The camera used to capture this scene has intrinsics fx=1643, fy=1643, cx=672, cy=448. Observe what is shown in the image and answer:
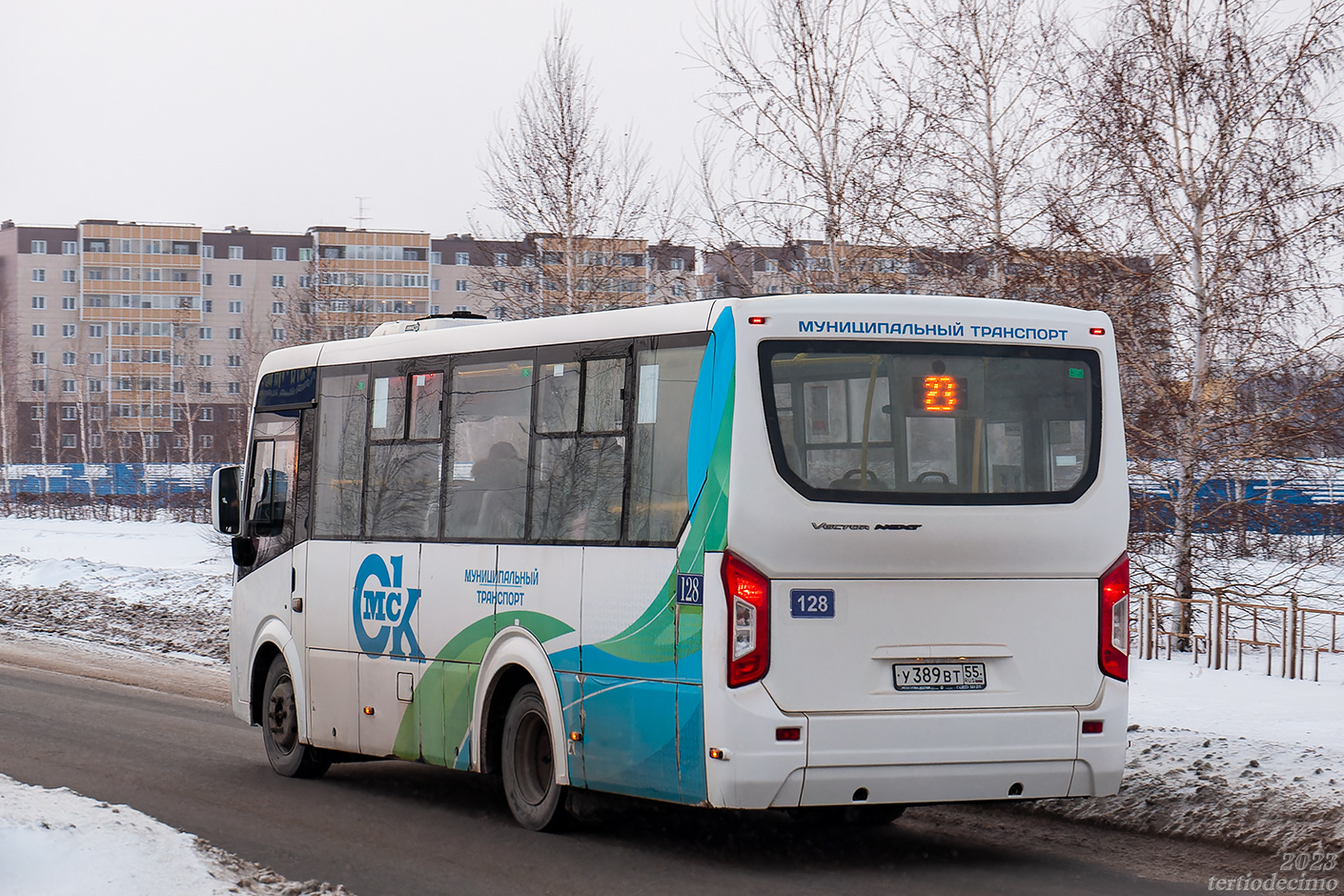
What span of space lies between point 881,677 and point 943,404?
1354 mm

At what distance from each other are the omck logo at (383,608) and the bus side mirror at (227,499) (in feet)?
6.89

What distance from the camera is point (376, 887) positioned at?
7.41 m

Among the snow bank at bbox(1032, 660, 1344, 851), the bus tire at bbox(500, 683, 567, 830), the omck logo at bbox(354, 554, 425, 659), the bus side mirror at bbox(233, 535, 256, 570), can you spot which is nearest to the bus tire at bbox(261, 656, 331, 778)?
the bus side mirror at bbox(233, 535, 256, 570)

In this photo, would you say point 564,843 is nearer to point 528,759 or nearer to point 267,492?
point 528,759

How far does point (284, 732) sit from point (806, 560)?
211 inches

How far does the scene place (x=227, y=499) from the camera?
1230cm

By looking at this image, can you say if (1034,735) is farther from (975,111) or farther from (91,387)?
(91,387)

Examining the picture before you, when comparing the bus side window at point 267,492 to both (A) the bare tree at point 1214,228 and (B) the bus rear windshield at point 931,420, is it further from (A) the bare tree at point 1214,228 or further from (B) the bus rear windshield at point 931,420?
(A) the bare tree at point 1214,228

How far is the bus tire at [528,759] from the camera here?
8.95m

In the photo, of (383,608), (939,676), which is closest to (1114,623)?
(939,676)

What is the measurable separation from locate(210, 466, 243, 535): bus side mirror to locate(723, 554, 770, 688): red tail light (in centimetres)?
591

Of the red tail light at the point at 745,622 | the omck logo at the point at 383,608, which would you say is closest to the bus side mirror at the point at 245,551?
the omck logo at the point at 383,608

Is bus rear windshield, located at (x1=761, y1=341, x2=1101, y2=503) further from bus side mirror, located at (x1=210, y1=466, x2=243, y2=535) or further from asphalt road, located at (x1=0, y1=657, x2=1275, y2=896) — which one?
bus side mirror, located at (x1=210, y1=466, x2=243, y2=535)

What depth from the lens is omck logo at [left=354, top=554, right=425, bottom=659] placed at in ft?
33.1
